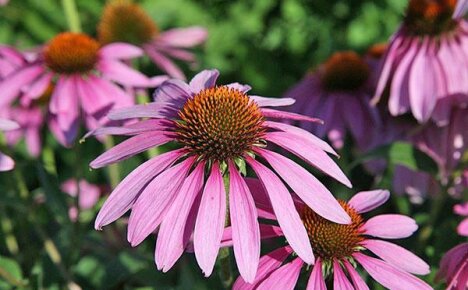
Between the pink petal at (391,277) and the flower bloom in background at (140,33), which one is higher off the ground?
the flower bloom in background at (140,33)

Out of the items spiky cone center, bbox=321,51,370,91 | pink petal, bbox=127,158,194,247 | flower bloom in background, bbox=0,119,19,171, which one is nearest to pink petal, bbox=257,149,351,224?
pink petal, bbox=127,158,194,247

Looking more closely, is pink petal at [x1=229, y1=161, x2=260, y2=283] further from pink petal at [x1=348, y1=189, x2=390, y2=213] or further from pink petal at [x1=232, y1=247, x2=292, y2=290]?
pink petal at [x1=348, y1=189, x2=390, y2=213]

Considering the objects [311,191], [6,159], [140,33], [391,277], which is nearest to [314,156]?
[311,191]

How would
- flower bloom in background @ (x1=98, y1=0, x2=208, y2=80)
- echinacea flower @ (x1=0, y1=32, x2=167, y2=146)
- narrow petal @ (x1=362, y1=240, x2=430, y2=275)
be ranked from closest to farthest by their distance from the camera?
narrow petal @ (x1=362, y1=240, x2=430, y2=275) → echinacea flower @ (x1=0, y1=32, x2=167, y2=146) → flower bloom in background @ (x1=98, y1=0, x2=208, y2=80)

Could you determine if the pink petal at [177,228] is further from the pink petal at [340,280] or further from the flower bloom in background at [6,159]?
the flower bloom in background at [6,159]

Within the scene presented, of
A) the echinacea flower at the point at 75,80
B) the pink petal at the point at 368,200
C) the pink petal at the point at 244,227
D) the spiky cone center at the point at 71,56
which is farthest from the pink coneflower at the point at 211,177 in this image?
the spiky cone center at the point at 71,56

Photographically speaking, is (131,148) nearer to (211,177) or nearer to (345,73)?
(211,177)

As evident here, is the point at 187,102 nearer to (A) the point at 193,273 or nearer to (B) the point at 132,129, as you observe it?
(B) the point at 132,129
